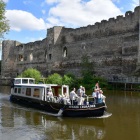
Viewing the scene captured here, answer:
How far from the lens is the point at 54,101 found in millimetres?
19219

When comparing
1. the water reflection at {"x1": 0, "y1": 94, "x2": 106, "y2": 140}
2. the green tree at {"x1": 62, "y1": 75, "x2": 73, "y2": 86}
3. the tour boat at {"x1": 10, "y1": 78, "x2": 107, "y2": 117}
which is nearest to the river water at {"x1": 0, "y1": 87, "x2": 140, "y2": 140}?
the water reflection at {"x1": 0, "y1": 94, "x2": 106, "y2": 140}

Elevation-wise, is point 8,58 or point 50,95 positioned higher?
point 8,58

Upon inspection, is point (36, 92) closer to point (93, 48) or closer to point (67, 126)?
point (67, 126)

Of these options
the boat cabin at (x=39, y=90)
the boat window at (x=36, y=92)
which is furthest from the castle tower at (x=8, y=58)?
the boat window at (x=36, y=92)

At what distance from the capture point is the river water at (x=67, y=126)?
13062 mm

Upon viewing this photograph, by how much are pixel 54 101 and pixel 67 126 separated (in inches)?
164

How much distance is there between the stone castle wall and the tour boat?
16.1 metres

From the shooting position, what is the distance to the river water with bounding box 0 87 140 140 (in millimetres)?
13062

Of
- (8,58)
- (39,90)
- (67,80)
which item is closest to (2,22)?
(39,90)

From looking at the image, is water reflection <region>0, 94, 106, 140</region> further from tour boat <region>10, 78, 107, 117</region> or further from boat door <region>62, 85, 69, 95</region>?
boat door <region>62, 85, 69, 95</region>

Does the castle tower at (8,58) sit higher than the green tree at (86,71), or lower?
higher

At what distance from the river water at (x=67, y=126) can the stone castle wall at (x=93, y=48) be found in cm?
1779

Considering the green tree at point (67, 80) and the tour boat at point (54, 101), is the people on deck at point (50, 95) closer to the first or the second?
the tour boat at point (54, 101)

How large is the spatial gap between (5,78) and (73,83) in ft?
70.7
